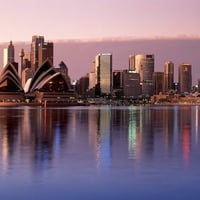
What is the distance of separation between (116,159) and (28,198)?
7.13m

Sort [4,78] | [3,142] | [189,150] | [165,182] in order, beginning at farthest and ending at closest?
[4,78]
[3,142]
[189,150]
[165,182]

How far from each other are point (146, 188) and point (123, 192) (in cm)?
75

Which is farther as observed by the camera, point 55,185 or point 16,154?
point 16,154

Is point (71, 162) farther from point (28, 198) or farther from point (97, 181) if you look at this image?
point (28, 198)

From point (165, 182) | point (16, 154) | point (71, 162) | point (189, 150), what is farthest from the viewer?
point (189, 150)

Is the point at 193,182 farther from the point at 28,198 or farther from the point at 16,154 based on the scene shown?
the point at 16,154

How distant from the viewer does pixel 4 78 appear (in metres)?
200

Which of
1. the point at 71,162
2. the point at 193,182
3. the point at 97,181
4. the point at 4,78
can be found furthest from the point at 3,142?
the point at 4,78

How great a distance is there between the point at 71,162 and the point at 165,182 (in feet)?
15.7

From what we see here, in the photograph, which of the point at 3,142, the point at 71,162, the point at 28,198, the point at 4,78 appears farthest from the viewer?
the point at 4,78

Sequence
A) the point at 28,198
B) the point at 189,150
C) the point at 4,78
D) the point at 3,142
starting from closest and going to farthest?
1. the point at 28,198
2. the point at 189,150
3. the point at 3,142
4. the point at 4,78

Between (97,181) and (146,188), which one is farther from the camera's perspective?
(97,181)

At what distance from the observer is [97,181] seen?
1316cm

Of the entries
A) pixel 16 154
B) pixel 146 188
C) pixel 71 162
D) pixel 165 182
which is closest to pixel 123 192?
pixel 146 188
